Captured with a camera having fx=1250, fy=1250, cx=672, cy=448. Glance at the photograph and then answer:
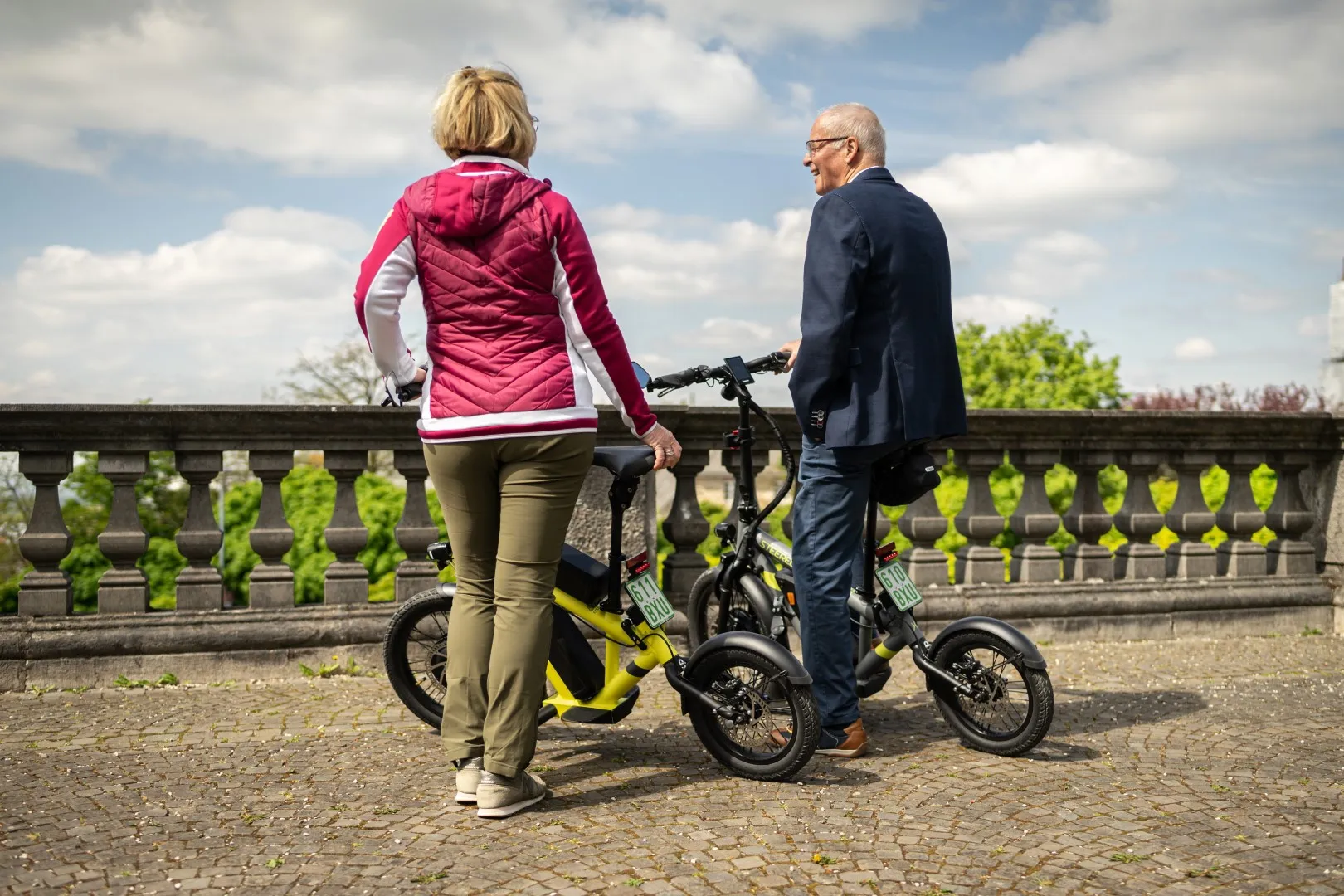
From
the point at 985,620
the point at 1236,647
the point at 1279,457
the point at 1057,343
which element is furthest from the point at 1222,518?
the point at 1057,343

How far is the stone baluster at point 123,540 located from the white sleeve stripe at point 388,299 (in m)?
2.50

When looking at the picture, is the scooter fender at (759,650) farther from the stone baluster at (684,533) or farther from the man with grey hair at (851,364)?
the stone baluster at (684,533)

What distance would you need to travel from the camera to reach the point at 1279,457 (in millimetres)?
7609

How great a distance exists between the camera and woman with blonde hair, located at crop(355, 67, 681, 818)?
375cm

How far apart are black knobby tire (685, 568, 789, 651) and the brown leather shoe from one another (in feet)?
1.90

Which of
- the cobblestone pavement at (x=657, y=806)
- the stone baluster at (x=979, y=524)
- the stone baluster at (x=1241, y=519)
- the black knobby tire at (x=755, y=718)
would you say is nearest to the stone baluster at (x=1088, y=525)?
the stone baluster at (x=979, y=524)

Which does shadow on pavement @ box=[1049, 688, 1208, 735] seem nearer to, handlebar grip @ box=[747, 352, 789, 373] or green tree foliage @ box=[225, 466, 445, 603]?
handlebar grip @ box=[747, 352, 789, 373]

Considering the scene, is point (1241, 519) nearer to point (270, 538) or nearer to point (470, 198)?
point (270, 538)

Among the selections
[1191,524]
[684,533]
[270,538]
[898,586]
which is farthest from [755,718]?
[1191,524]

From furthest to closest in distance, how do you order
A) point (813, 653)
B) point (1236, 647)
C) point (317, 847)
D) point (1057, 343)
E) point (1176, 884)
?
1. point (1057, 343)
2. point (1236, 647)
3. point (813, 653)
4. point (317, 847)
5. point (1176, 884)

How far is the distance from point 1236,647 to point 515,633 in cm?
476

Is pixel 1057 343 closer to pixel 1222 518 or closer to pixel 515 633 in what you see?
pixel 1222 518

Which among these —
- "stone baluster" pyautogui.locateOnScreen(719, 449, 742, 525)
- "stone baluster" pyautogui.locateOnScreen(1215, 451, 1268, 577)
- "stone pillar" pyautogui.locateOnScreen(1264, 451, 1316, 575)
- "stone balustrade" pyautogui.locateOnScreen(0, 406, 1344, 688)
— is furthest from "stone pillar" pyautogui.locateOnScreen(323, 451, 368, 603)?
"stone pillar" pyautogui.locateOnScreen(1264, 451, 1316, 575)

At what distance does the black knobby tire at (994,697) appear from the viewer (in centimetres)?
436
